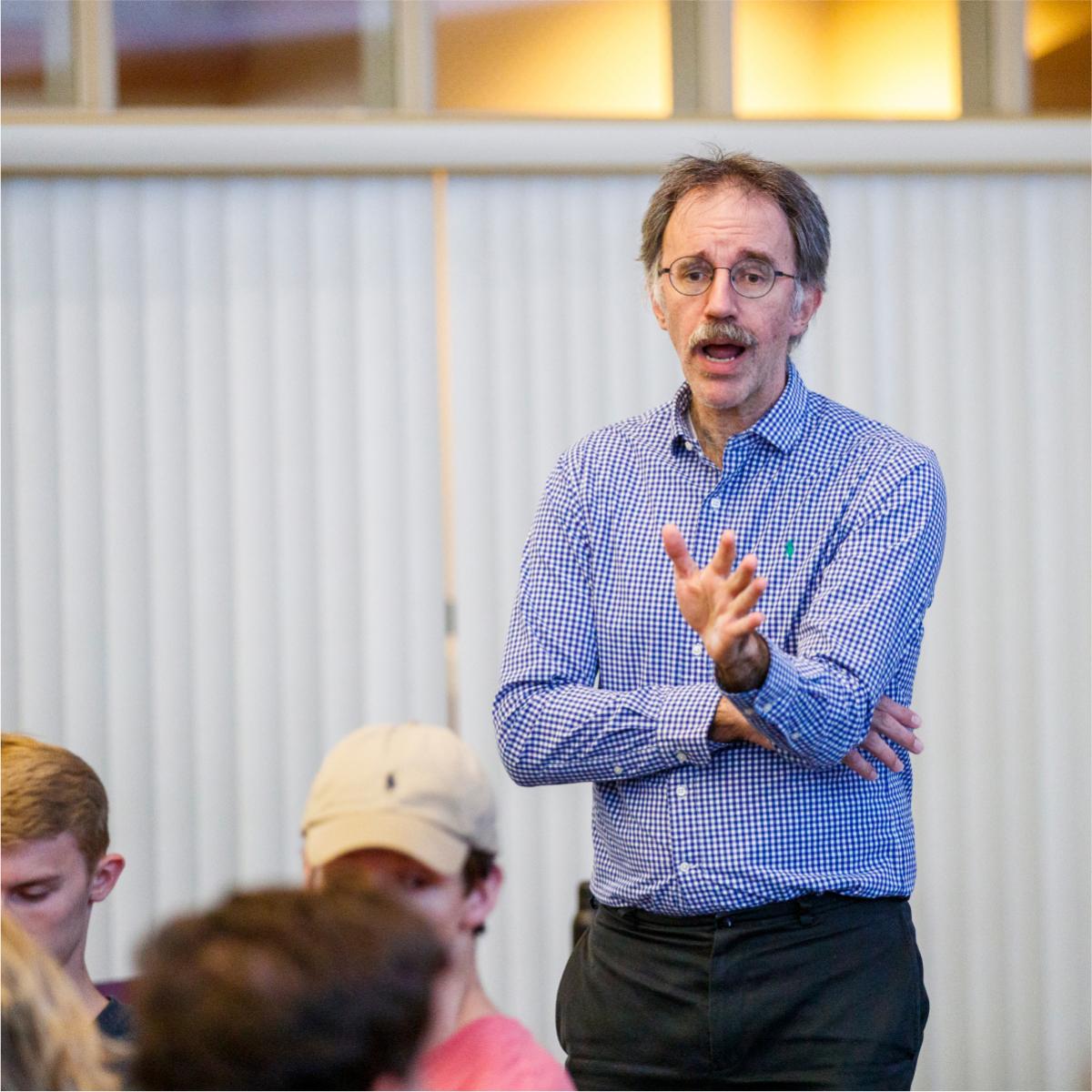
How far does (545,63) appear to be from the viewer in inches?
141

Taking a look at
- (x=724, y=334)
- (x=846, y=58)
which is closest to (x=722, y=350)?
(x=724, y=334)

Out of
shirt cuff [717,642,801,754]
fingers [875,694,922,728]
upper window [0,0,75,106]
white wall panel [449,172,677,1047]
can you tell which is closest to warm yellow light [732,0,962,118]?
white wall panel [449,172,677,1047]

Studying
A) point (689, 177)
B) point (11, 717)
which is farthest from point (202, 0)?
point (689, 177)

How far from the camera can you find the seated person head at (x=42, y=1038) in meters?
1.32

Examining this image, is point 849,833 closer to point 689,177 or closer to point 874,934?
point 874,934

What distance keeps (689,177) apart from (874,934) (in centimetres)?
98

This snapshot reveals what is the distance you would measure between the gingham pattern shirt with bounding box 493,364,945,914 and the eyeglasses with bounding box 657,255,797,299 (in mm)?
135

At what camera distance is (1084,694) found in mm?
3641

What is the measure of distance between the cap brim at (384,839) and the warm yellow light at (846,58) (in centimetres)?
261

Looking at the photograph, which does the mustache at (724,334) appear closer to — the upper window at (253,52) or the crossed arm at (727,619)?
the crossed arm at (727,619)

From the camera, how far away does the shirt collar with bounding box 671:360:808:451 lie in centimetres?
185


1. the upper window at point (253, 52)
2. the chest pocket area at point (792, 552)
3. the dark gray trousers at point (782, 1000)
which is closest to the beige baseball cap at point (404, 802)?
the dark gray trousers at point (782, 1000)

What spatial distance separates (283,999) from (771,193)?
1.28m

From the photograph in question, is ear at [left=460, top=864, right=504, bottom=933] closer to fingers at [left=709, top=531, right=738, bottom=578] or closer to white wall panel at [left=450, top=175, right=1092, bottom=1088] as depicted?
fingers at [left=709, top=531, right=738, bottom=578]
